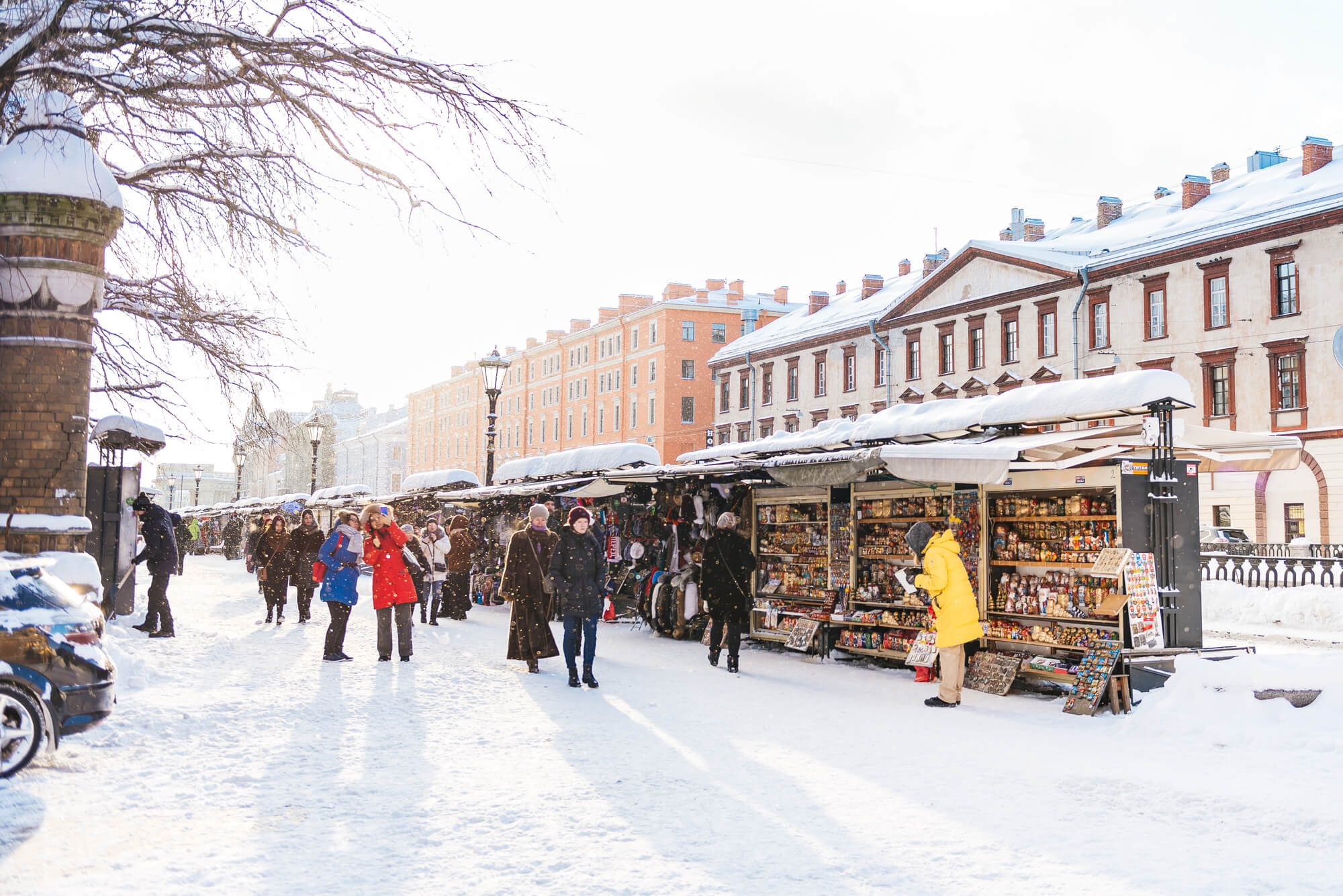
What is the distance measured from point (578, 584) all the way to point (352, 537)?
3717 mm

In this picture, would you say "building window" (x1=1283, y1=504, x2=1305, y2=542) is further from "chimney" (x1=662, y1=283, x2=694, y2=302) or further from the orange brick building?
"chimney" (x1=662, y1=283, x2=694, y2=302)

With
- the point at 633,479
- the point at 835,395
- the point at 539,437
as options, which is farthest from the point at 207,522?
the point at 633,479

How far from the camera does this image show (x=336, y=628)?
1295 cm

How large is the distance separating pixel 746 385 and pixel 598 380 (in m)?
19.8

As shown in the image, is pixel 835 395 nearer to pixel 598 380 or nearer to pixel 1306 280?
pixel 1306 280

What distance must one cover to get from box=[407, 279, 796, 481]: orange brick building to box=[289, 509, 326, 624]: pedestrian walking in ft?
133

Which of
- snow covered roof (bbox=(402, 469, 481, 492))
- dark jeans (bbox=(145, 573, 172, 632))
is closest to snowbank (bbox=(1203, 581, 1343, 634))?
snow covered roof (bbox=(402, 469, 481, 492))

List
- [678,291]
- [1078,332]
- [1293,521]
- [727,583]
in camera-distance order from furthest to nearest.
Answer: [678,291] → [1078,332] → [1293,521] → [727,583]

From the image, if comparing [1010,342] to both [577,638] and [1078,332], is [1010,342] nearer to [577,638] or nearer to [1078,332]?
[1078,332]

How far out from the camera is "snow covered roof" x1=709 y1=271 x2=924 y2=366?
176 feet

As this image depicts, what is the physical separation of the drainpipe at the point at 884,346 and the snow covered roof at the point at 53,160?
43.6m

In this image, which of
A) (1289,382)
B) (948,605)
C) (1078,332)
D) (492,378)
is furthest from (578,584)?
(1078,332)

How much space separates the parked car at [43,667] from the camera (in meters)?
6.41

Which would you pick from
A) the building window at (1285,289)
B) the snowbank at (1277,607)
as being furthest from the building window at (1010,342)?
the snowbank at (1277,607)
